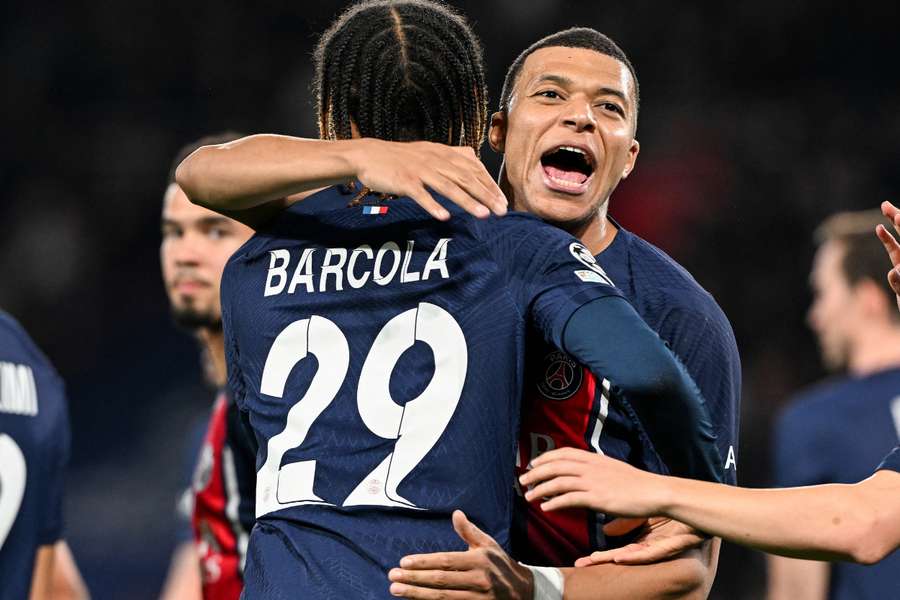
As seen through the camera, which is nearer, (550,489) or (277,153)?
(550,489)

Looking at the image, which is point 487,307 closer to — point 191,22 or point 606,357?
point 606,357

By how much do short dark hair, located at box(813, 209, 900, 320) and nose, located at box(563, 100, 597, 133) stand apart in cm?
279

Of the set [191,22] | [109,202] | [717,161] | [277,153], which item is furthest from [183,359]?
[277,153]

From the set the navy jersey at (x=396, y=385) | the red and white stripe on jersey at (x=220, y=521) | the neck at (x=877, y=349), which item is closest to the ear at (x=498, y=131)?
the navy jersey at (x=396, y=385)

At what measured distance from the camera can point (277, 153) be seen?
7.68 feet

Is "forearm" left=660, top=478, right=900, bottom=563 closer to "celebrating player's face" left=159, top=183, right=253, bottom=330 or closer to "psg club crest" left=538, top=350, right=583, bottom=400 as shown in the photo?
"psg club crest" left=538, top=350, right=583, bottom=400

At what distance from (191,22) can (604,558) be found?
8.95 metres

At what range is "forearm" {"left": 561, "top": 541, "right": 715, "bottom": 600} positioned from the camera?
2.42 metres

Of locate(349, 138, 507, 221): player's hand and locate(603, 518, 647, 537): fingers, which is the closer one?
locate(349, 138, 507, 221): player's hand

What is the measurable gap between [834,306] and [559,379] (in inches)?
126

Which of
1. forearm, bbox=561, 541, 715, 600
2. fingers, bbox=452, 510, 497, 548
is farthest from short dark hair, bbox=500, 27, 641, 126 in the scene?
fingers, bbox=452, 510, 497, 548

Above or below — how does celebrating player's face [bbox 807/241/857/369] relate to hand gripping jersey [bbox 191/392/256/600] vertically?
above

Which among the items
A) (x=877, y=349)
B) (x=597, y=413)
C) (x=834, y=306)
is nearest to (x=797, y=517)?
(x=597, y=413)

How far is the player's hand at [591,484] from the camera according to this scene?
7.11 feet
